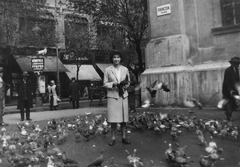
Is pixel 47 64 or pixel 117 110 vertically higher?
pixel 47 64

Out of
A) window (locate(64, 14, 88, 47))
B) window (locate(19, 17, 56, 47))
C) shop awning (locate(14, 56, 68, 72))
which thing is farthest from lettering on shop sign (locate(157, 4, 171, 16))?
shop awning (locate(14, 56, 68, 72))

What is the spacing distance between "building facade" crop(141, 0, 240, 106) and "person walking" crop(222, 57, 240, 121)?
1869 mm

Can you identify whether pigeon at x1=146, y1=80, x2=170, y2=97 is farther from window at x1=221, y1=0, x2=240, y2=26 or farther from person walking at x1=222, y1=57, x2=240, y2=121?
window at x1=221, y1=0, x2=240, y2=26

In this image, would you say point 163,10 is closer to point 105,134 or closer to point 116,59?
point 116,59

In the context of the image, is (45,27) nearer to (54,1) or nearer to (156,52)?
(54,1)

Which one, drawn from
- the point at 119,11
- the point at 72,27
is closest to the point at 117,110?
the point at 119,11

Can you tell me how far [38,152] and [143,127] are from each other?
2.60 m

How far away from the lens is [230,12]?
9383 mm

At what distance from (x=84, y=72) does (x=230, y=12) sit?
21.6 meters

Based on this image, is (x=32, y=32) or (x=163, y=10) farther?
(x=32, y=32)

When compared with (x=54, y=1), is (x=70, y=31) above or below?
below

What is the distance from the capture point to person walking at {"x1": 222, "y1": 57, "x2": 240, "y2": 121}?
21.3 ft

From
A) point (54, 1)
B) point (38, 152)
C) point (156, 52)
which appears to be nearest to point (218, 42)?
point (156, 52)

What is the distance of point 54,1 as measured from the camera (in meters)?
28.3
